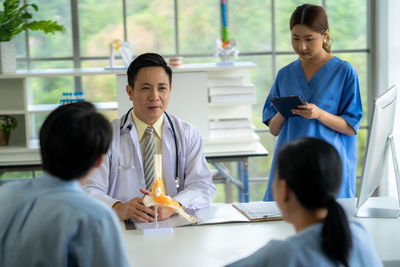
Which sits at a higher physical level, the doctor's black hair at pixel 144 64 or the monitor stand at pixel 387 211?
the doctor's black hair at pixel 144 64

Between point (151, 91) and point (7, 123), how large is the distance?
1959 millimetres

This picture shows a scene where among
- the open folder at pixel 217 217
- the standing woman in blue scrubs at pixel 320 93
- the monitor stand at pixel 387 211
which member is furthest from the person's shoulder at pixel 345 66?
the open folder at pixel 217 217

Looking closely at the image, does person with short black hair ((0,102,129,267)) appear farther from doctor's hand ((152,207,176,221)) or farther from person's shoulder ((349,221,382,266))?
doctor's hand ((152,207,176,221))

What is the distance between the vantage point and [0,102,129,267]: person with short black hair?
3.97 feet

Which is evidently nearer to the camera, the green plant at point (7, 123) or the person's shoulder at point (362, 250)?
the person's shoulder at point (362, 250)

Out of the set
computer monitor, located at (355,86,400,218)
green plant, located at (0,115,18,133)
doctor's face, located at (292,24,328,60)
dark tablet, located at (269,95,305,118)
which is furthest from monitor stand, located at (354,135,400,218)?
green plant, located at (0,115,18,133)

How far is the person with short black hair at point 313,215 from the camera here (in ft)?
3.89

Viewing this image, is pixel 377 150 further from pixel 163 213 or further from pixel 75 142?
pixel 75 142

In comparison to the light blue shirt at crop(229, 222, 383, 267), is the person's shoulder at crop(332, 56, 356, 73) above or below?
above

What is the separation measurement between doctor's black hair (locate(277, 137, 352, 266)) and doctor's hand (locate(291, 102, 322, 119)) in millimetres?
1199

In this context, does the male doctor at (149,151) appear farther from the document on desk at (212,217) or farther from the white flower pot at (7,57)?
the white flower pot at (7,57)

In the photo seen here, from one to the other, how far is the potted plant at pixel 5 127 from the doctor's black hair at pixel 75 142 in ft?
8.97

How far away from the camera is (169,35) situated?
453 centimetres

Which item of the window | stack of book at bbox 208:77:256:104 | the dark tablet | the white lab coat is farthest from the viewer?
the window
